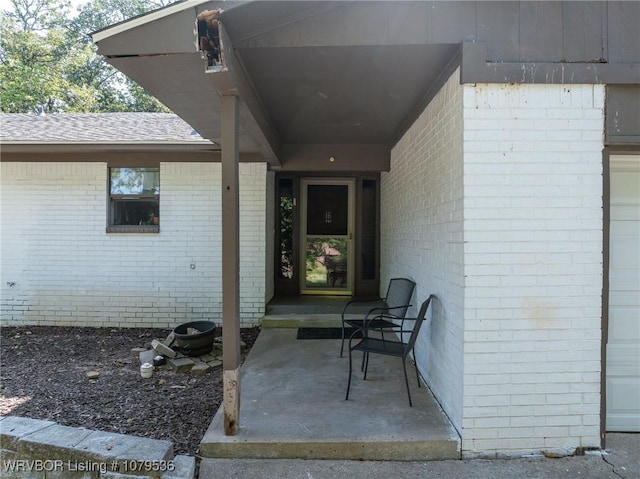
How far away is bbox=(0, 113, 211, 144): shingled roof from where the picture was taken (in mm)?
4921

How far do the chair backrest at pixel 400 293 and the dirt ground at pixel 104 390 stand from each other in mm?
1781

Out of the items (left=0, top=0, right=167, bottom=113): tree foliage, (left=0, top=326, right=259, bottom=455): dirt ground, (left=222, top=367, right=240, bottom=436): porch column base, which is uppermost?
(left=0, top=0, right=167, bottom=113): tree foliage

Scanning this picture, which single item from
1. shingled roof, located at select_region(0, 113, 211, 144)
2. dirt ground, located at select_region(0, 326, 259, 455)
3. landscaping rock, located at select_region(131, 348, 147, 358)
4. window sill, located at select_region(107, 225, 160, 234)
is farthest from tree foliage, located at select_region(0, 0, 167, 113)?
landscaping rock, located at select_region(131, 348, 147, 358)

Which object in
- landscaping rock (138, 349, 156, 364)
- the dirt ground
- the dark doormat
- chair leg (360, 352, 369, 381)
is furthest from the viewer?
the dark doormat

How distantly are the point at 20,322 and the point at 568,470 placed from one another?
21.8 ft

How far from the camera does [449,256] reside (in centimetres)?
267

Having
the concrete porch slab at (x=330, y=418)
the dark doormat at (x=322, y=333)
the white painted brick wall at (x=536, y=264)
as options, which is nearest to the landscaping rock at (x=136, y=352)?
the concrete porch slab at (x=330, y=418)

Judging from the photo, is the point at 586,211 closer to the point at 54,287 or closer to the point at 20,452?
the point at 20,452

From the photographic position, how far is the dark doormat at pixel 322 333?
15.1ft

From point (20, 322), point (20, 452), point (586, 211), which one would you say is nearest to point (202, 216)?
point (20, 322)

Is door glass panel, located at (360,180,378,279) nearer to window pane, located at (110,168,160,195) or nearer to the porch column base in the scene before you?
window pane, located at (110,168,160,195)

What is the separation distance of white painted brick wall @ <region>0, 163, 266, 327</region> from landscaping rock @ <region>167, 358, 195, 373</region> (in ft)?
4.40

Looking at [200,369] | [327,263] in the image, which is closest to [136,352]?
[200,369]

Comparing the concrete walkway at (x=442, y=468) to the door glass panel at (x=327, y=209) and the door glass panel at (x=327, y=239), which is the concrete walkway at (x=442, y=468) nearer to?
the door glass panel at (x=327, y=239)
